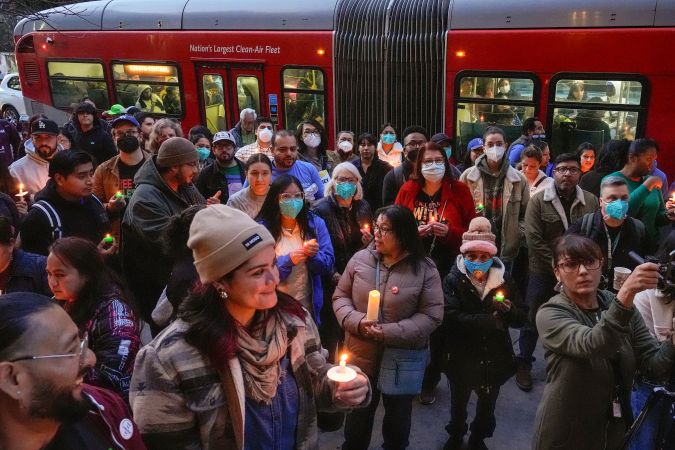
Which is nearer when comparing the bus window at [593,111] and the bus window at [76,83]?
the bus window at [593,111]

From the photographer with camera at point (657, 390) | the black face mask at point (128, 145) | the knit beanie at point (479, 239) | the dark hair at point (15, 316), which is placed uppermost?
the dark hair at point (15, 316)

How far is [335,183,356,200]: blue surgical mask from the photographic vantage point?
4715mm

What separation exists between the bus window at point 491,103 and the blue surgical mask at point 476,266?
4623 millimetres

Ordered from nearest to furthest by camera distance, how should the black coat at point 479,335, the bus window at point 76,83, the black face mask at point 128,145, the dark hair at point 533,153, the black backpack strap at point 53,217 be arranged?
the black coat at point 479,335 → the black backpack strap at point 53,217 → the black face mask at point 128,145 → the dark hair at point 533,153 → the bus window at point 76,83

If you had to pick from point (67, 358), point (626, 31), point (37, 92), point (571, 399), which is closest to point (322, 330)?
point (571, 399)

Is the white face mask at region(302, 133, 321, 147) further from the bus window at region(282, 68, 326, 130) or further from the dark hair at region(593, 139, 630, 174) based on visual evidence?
the dark hair at region(593, 139, 630, 174)

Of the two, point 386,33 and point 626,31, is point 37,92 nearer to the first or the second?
point 386,33

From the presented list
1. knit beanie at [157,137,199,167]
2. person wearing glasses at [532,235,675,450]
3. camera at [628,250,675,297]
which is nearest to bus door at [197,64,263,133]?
knit beanie at [157,137,199,167]

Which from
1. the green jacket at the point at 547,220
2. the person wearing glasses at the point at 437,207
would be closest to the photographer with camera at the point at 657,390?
the green jacket at the point at 547,220

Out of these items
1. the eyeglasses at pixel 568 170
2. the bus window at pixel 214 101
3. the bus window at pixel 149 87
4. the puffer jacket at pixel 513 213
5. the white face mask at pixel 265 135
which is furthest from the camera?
the bus window at pixel 149 87

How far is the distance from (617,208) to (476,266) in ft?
4.15

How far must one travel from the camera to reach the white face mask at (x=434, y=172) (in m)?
4.81

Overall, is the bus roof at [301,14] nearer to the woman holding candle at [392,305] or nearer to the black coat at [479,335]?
the black coat at [479,335]

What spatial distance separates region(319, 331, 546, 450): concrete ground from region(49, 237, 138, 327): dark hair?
2153 mm
